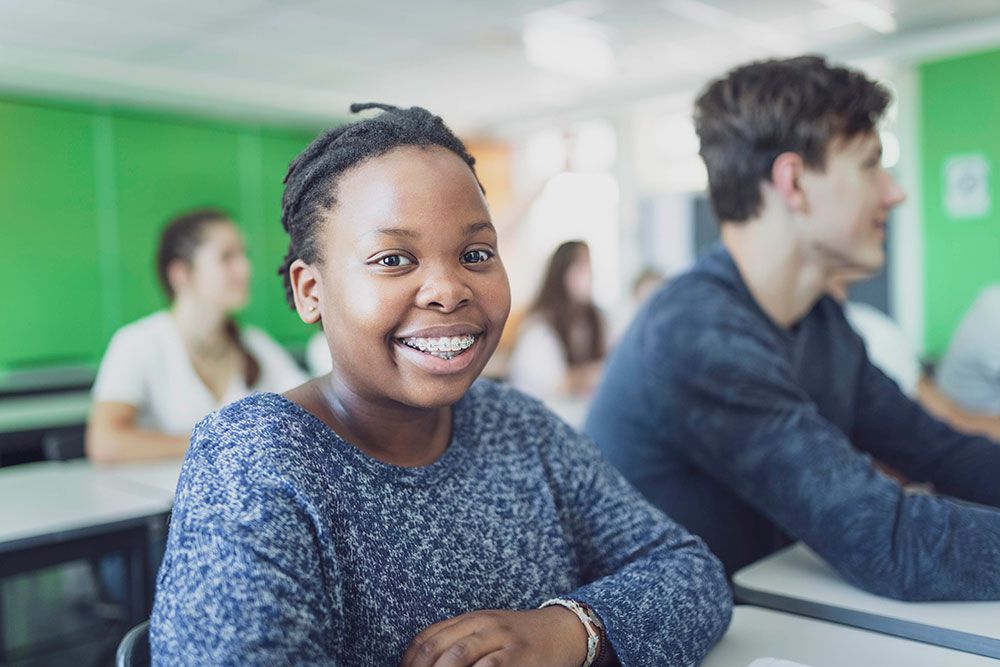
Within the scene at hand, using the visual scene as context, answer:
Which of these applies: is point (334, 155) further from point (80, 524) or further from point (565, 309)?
point (565, 309)

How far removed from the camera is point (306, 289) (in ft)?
3.31

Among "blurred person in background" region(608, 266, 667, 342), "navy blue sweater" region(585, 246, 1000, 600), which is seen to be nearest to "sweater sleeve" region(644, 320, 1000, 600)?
"navy blue sweater" region(585, 246, 1000, 600)

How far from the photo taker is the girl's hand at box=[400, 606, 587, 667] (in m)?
0.84

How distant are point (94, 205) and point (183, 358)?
3.14 meters

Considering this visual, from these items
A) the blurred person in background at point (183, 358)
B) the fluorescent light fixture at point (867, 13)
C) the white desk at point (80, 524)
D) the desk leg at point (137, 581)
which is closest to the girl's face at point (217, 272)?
the blurred person in background at point (183, 358)

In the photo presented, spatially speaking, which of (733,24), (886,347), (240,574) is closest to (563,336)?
(886,347)

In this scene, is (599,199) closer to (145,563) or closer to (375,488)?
(145,563)

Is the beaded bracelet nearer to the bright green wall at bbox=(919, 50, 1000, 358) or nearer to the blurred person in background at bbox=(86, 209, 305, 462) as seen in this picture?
the blurred person in background at bbox=(86, 209, 305, 462)

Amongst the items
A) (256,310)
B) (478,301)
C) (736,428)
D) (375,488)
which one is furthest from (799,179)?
(256,310)

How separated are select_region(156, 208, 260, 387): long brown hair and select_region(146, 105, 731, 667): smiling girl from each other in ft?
6.42

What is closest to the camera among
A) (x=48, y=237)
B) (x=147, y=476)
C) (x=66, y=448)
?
(x=147, y=476)

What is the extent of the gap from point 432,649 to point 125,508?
1.46m

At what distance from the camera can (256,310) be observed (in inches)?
242

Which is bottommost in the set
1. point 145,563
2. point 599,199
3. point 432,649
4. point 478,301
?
point 145,563
